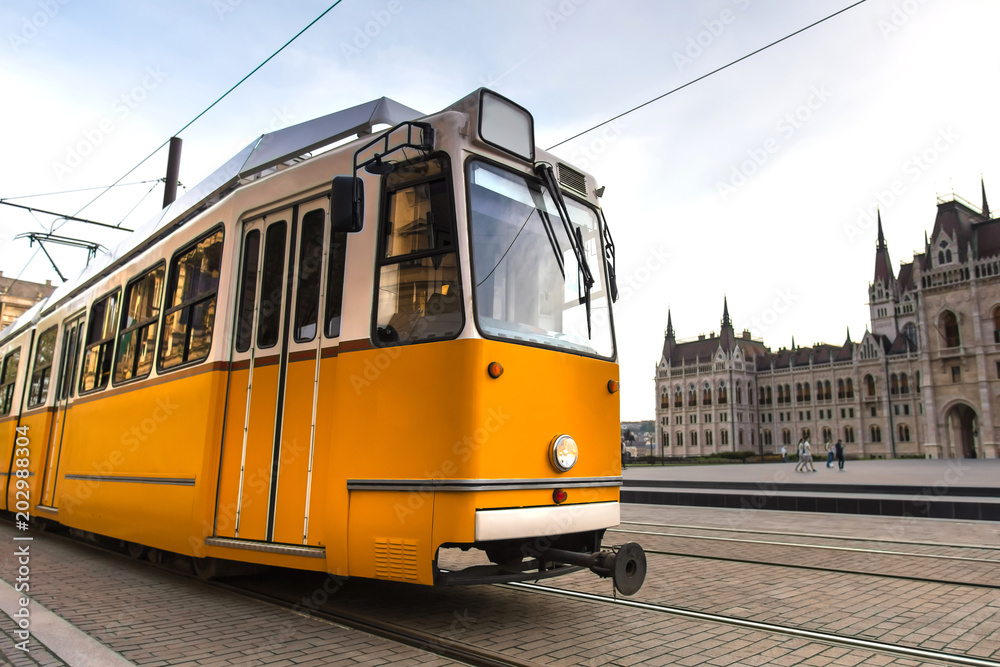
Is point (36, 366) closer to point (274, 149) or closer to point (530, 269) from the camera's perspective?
point (274, 149)

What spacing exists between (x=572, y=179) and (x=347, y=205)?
6.81 feet

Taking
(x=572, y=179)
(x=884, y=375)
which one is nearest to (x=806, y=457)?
(x=572, y=179)

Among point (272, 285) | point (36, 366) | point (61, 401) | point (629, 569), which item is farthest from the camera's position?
point (36, 366)

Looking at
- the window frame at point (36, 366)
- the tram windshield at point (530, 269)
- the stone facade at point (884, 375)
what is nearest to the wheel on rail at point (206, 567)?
the tram windshield at point (530, 269)

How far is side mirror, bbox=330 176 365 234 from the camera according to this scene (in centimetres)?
455

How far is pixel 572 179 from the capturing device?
569 cm

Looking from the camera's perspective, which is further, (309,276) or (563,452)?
(309,276)

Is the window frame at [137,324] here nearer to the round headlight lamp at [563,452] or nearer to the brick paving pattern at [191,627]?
the brick paving pattern at [191,627]

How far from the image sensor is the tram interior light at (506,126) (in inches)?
193

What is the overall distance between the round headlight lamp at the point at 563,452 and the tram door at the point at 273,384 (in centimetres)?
181

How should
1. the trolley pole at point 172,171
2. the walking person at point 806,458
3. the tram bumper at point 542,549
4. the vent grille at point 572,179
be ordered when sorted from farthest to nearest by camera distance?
the walking person at point 806,458 → the trolley pole at point 172,171 → the vent grille at point 572,179 → the tram bumper at point 542,549

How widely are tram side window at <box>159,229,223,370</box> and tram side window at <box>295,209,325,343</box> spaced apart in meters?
1.07

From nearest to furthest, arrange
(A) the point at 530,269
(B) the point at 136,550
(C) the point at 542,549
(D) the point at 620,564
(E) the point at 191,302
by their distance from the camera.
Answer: (D) the point at 620,564
(C) the point at 542,549
(A) the point at 530,269
(E) the point at 191,302
(B) the point at 136,550

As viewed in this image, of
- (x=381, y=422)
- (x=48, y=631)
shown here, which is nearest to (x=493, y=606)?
(x=381, y=422)
